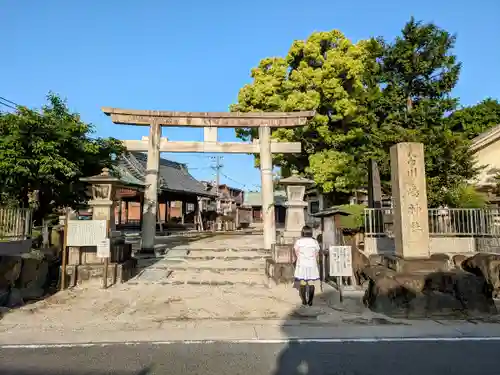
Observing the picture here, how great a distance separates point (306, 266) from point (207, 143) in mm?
8355

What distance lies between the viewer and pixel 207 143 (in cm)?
1435

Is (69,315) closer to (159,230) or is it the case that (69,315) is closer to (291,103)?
(291,103)

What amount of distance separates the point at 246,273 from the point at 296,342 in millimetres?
5931

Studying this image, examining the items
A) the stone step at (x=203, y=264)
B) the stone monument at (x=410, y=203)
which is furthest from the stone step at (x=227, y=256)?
the stone monument at (x=410, y=203)

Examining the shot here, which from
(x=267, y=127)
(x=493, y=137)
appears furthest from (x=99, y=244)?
(x=493, y=137)

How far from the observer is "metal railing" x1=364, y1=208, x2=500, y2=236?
42.7 ft

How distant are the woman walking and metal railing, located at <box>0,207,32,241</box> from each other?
886cm

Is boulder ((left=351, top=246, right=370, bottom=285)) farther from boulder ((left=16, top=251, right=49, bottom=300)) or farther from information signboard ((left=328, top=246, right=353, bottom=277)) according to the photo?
boulder ((left=16, top=251, right=49, bottom=300))

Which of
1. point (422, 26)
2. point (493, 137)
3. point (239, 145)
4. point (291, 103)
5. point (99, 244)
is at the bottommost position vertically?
point (99, 244)

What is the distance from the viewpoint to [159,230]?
2469cm

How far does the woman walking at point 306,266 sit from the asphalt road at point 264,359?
2.18 meters

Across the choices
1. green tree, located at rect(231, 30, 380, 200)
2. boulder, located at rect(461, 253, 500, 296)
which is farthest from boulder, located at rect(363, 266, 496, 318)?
green tree, located at rect(231, 30, 380, 200)

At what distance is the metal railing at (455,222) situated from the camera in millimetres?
13023

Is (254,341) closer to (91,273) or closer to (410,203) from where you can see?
(410,203)
